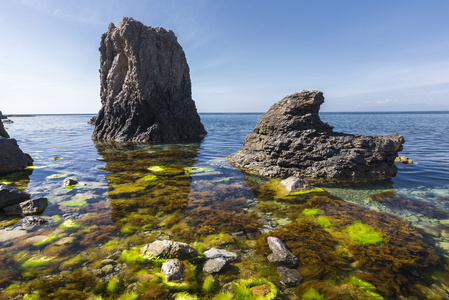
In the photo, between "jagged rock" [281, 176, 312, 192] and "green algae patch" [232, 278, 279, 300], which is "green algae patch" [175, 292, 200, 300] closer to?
"green algae patch" [232, 278, 279, 300]

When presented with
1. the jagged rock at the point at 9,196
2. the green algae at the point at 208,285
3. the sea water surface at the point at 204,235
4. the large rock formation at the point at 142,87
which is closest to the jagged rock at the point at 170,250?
the sea water surface at the point at 204,235

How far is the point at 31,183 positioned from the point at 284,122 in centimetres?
1249

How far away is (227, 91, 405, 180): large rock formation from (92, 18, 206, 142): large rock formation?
57.9 ft

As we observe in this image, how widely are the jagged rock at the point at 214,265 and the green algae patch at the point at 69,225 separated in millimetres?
3769

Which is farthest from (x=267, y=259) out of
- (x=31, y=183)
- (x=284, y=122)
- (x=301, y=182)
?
(x=31, y=183)

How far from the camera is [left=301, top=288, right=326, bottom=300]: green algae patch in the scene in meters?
3.35

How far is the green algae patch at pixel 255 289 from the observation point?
11.1ft

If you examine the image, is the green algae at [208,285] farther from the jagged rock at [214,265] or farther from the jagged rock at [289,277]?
the jagged rock at [289,277]

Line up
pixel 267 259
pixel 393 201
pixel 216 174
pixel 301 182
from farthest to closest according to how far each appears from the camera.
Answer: pixel 216 174 < pixel 301 182 < pixel 393 201 < pixel 267 259

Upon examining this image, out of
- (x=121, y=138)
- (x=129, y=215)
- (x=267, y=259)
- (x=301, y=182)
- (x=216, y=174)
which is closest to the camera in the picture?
(x=267, y=259)

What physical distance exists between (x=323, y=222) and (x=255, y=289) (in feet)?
10.4

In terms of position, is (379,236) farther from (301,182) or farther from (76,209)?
(76,209)

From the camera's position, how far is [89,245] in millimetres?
4688

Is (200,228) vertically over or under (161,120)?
under
